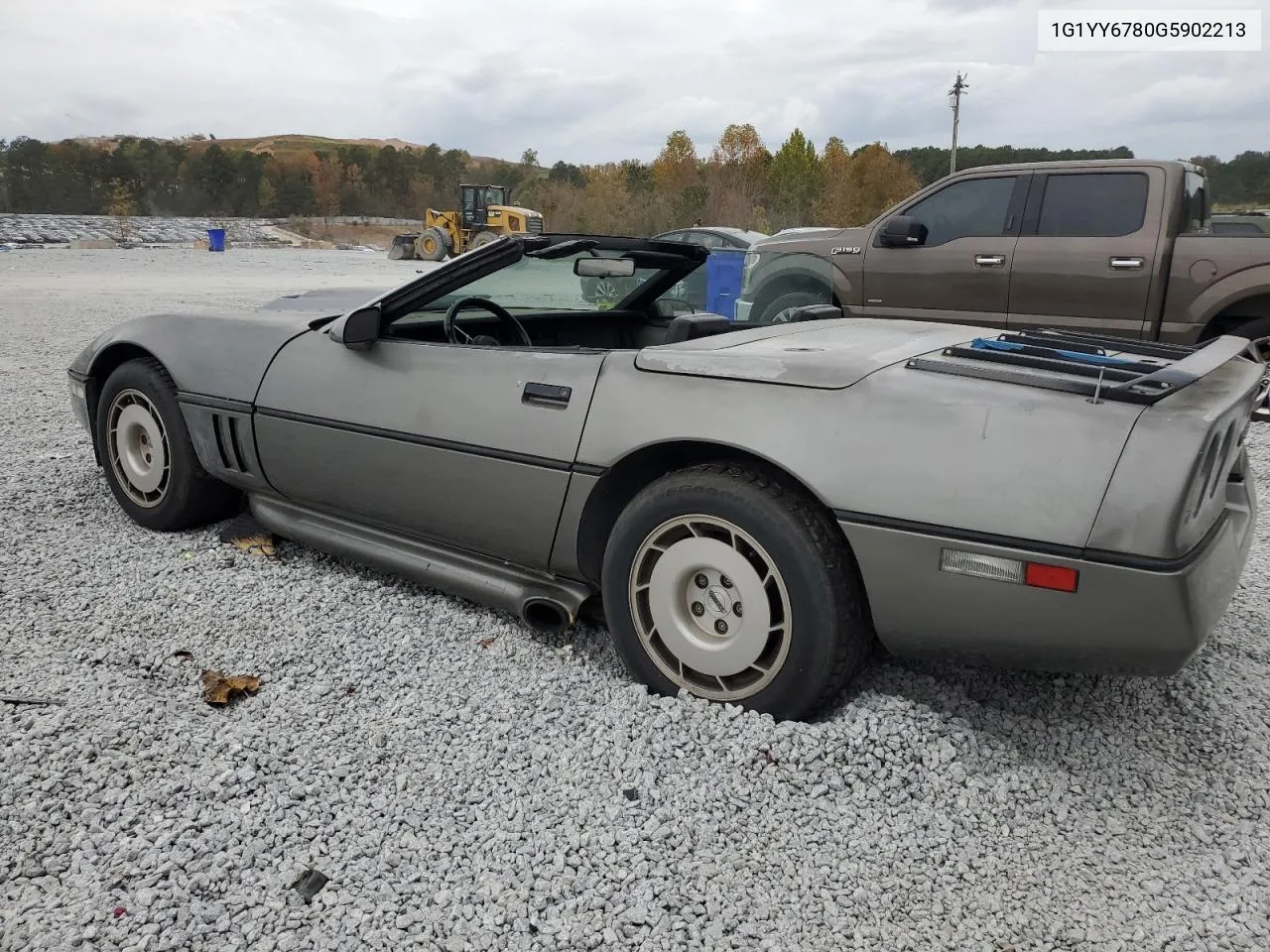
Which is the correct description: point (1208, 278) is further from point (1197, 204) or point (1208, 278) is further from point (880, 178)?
point (880, 178)

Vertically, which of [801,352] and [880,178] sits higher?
[880,178]

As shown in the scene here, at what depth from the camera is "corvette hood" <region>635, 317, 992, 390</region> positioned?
2412mm

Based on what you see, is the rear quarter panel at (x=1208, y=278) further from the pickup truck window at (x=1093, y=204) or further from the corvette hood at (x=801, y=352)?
the corvette hood at (x=801, y=352)

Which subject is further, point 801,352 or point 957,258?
point 957,258

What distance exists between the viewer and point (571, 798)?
2227 mm

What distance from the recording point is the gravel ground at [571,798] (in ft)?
6.09

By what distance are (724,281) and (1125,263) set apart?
3813mm

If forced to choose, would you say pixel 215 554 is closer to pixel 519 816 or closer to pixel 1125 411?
pixel 519 816

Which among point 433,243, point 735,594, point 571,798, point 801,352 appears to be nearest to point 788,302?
point 801,352

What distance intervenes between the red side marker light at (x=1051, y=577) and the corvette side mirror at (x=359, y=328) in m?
2.25

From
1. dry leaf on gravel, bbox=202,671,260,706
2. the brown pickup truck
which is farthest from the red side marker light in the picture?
the brown pickup truck

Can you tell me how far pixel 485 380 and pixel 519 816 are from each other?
1.38 m

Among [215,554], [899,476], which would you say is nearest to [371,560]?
[215,554]

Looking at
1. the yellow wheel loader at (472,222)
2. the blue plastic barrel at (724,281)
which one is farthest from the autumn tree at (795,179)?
the blue plastic barrel at (724,281)
